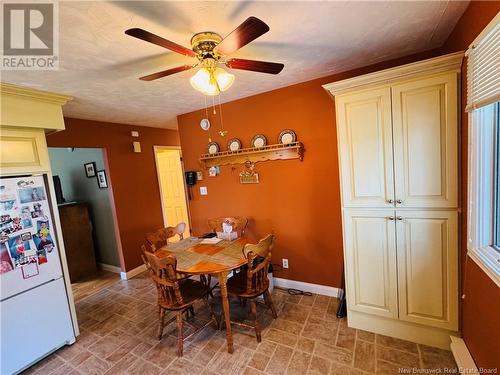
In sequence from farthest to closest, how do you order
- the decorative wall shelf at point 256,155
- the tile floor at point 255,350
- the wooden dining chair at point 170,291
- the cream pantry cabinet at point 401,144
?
the decorative wall shelf at point 256,155, the wooden dining chair at point 170,291, the tile floor at point 255,350, the cream pantry cabinet at point 401,144

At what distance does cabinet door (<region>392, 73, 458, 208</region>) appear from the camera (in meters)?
1.64

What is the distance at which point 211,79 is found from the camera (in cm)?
153

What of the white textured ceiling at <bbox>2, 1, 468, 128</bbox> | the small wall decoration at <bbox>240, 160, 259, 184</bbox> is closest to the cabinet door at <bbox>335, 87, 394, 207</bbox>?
the white textured ceiling at <bbox>2, 1, 468, 128</bbox>

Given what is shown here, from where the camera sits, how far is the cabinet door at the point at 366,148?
1.84 metres

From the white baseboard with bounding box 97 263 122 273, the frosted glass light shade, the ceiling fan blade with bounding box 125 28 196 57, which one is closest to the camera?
the ceiling fan blade with bounding box 125 28 196 57

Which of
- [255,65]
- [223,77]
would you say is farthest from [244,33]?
[223,77]

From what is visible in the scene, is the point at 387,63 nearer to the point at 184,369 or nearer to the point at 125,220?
the point at 184,369

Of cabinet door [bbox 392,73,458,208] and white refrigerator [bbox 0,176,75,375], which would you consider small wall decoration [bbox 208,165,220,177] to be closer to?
white refrigerator [bbox 0,176,75,375]

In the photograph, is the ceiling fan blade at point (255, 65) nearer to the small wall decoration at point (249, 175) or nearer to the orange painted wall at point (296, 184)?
the orange painted wall at point (296, 184)

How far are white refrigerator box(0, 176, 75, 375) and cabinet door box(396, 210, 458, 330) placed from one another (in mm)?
3062

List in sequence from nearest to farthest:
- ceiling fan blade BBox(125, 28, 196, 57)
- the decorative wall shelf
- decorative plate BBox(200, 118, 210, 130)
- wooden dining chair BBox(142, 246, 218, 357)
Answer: ceiling fan blade BBox(125, 28, 196, 57) → wooden dining chair BBox(142, 246, 218, 357) → the decorative wall shelf → decorative plate BBox(200, 118, 210, 130)

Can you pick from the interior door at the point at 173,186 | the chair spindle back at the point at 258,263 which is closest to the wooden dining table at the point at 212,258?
the chair spindle back at the point at 258,263

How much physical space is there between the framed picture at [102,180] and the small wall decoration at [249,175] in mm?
2265

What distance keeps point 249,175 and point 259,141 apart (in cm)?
45
